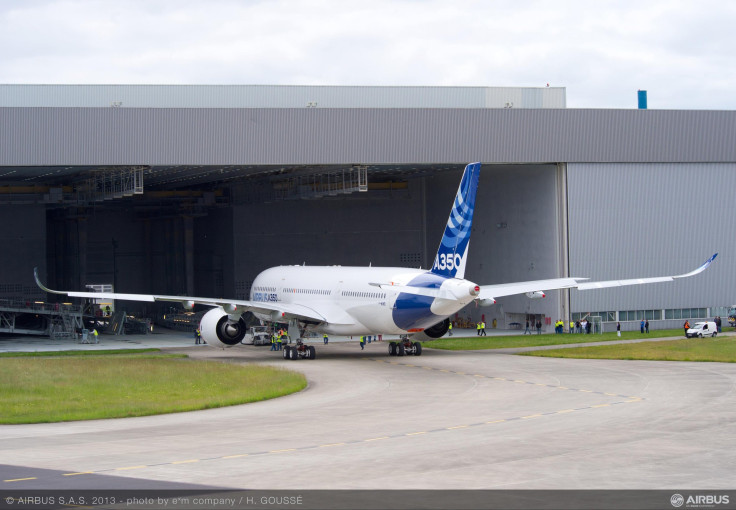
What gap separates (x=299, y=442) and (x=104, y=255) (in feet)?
233

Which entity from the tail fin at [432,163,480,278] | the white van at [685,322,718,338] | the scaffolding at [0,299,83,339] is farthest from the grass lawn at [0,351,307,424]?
the white van at [685,322,718,338]

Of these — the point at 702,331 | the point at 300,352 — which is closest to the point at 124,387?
the point at 300,352

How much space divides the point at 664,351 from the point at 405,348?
12.1 meters

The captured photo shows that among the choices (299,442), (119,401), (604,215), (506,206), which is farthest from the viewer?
(506,206)

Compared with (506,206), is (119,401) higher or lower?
lower

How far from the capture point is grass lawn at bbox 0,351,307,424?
26766 millimetres

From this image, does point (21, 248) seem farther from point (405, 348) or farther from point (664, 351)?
point (664, 351)

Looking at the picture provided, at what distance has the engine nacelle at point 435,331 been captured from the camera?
4375 centimetres

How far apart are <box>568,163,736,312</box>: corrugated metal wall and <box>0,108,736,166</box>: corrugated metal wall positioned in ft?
3.58

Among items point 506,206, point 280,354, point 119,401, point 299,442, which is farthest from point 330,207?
point 299,442

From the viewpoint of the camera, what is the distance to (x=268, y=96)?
61.7 metres

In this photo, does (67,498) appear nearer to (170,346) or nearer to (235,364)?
(235,364)

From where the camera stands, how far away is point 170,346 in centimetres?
5478

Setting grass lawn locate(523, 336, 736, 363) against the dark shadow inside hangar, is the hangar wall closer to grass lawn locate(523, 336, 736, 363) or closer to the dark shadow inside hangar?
the dark shadow inside hangar
